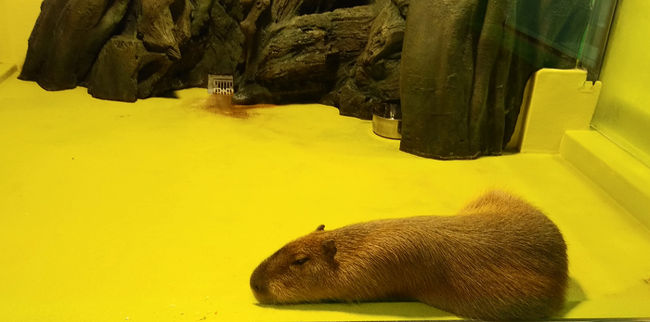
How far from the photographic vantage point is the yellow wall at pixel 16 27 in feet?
12.2

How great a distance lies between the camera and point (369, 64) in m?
3.77

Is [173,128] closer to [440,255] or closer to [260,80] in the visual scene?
[260,80]

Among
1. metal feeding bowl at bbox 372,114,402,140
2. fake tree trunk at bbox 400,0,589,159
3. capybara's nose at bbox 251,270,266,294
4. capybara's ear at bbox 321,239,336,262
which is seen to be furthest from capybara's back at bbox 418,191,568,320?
metal feeding bowl at bbox 372,114,402,140

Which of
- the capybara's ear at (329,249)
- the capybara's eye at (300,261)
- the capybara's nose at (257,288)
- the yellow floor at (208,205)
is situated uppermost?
the capybara's ear at (329,249)

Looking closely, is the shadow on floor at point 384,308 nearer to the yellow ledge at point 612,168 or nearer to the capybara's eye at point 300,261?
the capybara's eye at point 300,261

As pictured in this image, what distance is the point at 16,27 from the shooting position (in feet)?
12.6

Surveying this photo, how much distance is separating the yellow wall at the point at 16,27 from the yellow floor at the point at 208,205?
45 cm

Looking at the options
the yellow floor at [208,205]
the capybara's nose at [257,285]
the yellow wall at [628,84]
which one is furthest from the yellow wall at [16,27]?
the yellow wall at [628,84]

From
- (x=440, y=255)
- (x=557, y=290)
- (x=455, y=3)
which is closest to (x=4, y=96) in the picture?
(x=455, y=3)

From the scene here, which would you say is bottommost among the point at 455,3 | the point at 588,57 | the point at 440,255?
the point at 440,255

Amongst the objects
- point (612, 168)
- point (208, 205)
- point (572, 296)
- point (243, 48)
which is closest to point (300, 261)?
point (208, 205)

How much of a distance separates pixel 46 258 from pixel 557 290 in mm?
1709

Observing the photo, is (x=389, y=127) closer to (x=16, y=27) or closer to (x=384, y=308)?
(x=384, y=308)

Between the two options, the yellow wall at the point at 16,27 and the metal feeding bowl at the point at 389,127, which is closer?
the metal feeding bowl at the point at 389,127
